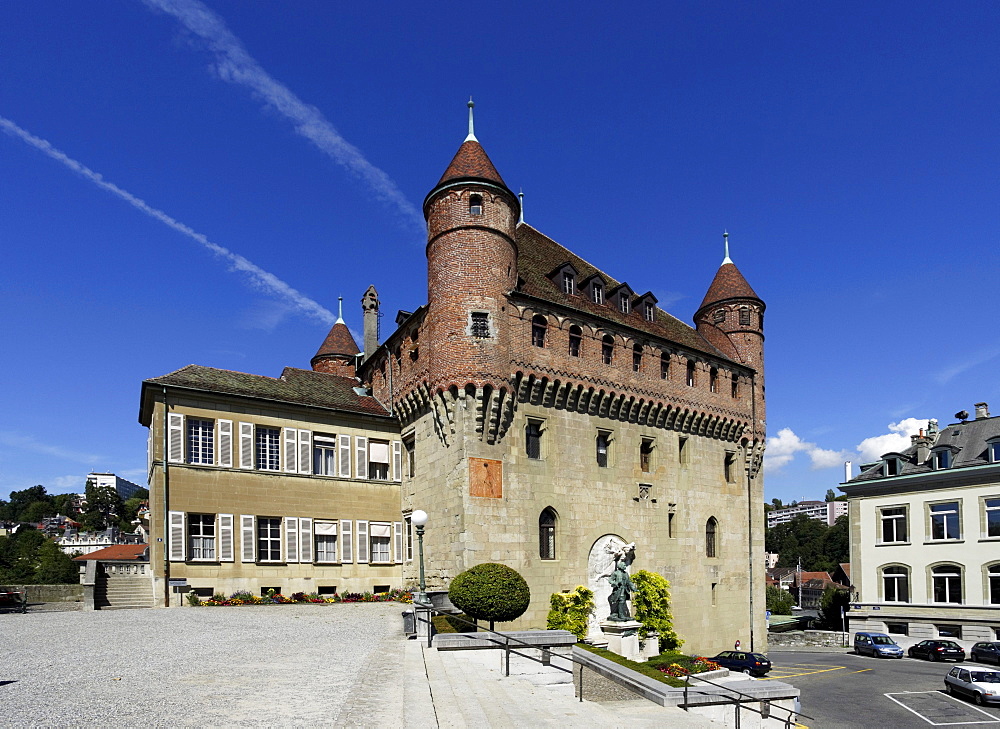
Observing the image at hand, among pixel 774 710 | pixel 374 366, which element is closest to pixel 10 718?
pixel 774 710

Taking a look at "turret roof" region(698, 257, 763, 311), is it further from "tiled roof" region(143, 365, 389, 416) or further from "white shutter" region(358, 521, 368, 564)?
"white shutter" region(358, 521, 368, 564)

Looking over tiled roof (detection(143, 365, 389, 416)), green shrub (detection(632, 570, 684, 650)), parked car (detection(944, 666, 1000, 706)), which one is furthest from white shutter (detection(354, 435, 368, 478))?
parked car (detection(944, 666, 1000, 706))

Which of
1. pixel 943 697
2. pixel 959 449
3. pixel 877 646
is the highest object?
pixel 959 449

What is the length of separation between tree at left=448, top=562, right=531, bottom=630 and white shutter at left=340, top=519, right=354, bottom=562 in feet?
27.2

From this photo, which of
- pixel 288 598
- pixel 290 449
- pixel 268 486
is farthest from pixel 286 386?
pixel 288 598

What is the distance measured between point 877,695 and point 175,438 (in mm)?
28426

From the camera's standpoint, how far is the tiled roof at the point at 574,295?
32656 mm

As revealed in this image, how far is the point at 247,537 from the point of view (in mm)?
29359

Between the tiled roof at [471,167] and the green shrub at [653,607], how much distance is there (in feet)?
57.2

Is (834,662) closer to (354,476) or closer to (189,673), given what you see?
(354,476)

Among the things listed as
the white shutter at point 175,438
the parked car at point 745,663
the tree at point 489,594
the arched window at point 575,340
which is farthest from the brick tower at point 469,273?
the parked car at point 745,663

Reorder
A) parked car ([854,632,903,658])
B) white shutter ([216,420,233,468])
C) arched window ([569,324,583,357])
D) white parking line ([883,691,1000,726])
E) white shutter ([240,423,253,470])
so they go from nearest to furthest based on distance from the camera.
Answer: white parking line ([883,691,1000,726])
white shutter ([216,420,233,468])
white shutter ([240,423,253,470])
arched window ([569,324,583,357])
parked car ([854,632,903,658])

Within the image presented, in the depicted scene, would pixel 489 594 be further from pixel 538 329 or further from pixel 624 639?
pixel 538 329

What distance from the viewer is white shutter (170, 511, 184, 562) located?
27.5 m
